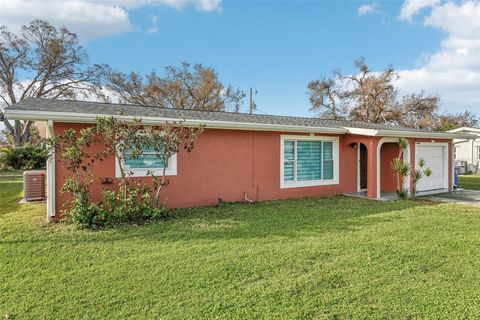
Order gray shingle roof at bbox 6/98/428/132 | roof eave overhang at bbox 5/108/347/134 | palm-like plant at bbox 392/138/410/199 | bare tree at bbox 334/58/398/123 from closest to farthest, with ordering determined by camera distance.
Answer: roof eave overhang at bbox 5/108/347/134 → gray shingle roof at bbox 6/98/428/132 → palm-like plant at bbox 392/138/410/199 → bare tree at bbox 334/58/398/123

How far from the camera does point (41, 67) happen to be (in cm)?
3456

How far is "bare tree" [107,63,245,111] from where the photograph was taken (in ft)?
116

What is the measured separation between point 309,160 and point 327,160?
851 millimetres

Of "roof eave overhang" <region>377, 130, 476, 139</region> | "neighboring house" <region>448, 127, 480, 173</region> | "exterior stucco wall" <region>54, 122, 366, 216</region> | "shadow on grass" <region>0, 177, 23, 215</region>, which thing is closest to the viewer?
"exterior stucco wall" <region>54, 122, 366, 216</region>

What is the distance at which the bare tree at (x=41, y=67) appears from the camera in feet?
111

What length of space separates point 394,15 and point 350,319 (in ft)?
53.4

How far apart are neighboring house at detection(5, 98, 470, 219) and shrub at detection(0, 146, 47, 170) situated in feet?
56.5

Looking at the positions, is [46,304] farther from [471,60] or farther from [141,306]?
[471,60]

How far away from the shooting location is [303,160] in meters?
11.3

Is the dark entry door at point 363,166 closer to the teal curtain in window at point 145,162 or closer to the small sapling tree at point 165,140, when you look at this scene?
the small sapling tree at point 165,140

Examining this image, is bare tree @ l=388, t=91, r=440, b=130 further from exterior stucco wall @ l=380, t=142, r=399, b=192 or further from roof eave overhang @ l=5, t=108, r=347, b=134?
roof eave overhang @ l=5, t=108, r=347, b=134

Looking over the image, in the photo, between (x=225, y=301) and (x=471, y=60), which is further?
(x=471, y=60)

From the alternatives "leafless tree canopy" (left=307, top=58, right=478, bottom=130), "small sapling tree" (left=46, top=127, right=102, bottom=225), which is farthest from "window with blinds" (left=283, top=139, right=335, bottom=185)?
"leafless tree canopy" (left=307, top=58, right=478, bottom=130)

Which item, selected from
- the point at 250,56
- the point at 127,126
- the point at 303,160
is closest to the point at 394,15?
the point at 303,160
